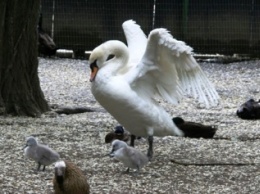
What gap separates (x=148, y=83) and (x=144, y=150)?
1.99 ft

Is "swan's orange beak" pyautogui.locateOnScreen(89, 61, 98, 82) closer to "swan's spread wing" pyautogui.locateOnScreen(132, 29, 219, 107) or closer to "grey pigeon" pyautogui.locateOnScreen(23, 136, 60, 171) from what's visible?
"swan's spread wing" pyautogui.locateOnScreen(132, 29, 219, 107)

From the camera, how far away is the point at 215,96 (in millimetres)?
6742

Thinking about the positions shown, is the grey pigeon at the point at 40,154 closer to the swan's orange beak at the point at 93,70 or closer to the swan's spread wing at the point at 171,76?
the swan's orange beak at the point at 93,70

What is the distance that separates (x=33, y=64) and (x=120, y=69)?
7.37 ft

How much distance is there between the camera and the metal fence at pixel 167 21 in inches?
620

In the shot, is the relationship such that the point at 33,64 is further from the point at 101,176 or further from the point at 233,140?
the point at 101,176

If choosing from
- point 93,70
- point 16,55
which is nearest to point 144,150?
point 93,70

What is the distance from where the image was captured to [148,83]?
6.75 metres

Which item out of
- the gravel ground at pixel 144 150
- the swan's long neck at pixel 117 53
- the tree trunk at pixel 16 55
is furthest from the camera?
the tree trunk at pixel 16 55

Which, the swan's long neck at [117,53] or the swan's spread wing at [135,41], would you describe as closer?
the swan's long neck at [117,53]

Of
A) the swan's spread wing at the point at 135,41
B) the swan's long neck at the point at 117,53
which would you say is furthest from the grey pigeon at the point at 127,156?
the swan's spread wing at the point at 135,41

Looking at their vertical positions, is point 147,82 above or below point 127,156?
above

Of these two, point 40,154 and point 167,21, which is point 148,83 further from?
point 167,21

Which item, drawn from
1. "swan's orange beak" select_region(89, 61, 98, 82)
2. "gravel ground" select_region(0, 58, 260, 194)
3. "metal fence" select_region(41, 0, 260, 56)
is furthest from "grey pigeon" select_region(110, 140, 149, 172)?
"metal fence" select_region(41, 0, 260, 56)
